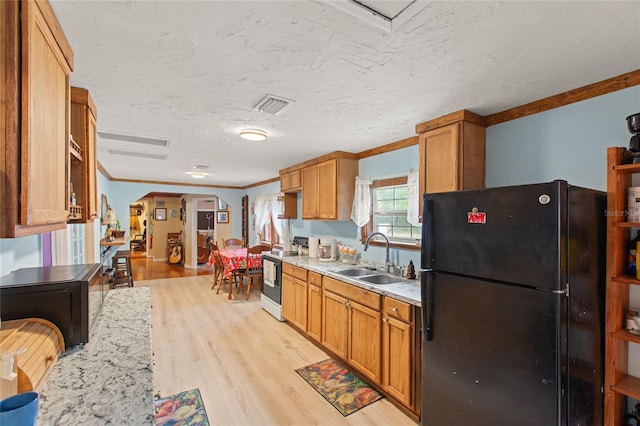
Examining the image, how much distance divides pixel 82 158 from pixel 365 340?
245 cm

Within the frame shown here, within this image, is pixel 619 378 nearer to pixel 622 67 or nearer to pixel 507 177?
pixel 507 177

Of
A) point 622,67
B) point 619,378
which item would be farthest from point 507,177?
point 619,378

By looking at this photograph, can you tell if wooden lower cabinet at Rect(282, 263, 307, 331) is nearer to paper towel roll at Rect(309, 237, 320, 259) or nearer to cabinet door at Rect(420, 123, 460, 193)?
paper towel roll at Rect(309, 237, 320, 259)

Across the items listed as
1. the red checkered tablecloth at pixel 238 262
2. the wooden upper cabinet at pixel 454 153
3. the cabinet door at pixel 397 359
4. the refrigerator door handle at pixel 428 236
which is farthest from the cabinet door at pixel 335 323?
the red checkered tablecloth at pixel 238 262

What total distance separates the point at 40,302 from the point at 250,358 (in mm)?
2170

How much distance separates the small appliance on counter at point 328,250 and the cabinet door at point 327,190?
14.7 inches

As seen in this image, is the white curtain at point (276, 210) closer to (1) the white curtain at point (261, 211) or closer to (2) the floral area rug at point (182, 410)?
(1) the white curtain at point (261, 211)

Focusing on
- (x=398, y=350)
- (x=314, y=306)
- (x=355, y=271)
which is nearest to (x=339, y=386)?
(x=398, y=350)

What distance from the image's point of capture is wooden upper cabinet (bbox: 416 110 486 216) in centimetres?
219

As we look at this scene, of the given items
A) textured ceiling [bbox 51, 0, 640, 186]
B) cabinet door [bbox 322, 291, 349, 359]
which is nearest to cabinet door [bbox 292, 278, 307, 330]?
cabinet door [bbox 322, 291, 349, 359]

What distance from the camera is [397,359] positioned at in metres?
2.30

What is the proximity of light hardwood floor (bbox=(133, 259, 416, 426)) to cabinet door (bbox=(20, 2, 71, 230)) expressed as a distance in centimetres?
196

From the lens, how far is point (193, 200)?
8352mm

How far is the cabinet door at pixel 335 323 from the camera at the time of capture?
2885mm
